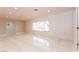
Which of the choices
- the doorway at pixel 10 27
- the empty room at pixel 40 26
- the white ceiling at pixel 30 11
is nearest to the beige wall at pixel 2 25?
the empty room at pixel 40 26

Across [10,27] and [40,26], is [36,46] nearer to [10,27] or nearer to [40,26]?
[40,26]

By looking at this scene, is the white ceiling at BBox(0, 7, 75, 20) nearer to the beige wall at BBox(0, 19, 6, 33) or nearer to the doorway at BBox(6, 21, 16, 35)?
the beige wall at BBox(0, 19, 6, 33)

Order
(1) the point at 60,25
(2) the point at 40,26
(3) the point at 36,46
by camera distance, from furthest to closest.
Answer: (2) the point at 40,26 < (1) the point at 60,25 < (3) the point at 36,46

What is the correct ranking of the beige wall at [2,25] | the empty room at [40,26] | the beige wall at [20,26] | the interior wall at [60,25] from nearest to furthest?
1. the empty room at [40,26]
2. the interior wall at [60,25]
3. the beige wall at [2,25]
4. the beige wall at [20,26]

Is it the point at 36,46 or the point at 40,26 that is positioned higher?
the point at 40,26

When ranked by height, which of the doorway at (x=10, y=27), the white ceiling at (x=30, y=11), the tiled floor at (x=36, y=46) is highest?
the white ceiling at (x=30, y=11)

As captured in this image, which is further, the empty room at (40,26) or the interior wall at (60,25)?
the interior wall at (60,25)

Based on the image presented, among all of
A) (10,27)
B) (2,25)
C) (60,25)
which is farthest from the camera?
(10,27)

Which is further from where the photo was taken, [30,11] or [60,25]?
[60,25]

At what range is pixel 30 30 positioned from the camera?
928 cm

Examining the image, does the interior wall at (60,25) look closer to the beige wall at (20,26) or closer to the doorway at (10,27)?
the beige wall at (20,26)

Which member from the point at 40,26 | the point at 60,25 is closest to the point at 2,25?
the point at 40,26
